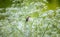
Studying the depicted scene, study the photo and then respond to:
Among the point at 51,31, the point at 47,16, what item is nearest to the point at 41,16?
the point at 47,16

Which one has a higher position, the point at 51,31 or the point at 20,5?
the point at 20,5

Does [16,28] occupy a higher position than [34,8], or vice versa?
[34,8]

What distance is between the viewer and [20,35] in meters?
2.17

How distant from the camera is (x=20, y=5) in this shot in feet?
8.07

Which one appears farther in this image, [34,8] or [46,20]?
[34,8]

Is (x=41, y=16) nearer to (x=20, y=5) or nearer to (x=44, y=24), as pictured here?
(x=44, y=24)

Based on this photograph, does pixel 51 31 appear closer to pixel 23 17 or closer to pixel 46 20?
pixel 46 20

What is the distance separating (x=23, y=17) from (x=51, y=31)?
39cm

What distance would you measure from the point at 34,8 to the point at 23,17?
190 mm

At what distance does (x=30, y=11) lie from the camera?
2.27m

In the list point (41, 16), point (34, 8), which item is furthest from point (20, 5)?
point (41, 16)

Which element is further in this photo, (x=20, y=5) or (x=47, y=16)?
(x=20, y=5)

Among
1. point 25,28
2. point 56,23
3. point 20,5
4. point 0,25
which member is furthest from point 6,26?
point 56,23

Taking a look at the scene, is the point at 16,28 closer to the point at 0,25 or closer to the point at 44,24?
the point at 0,25
